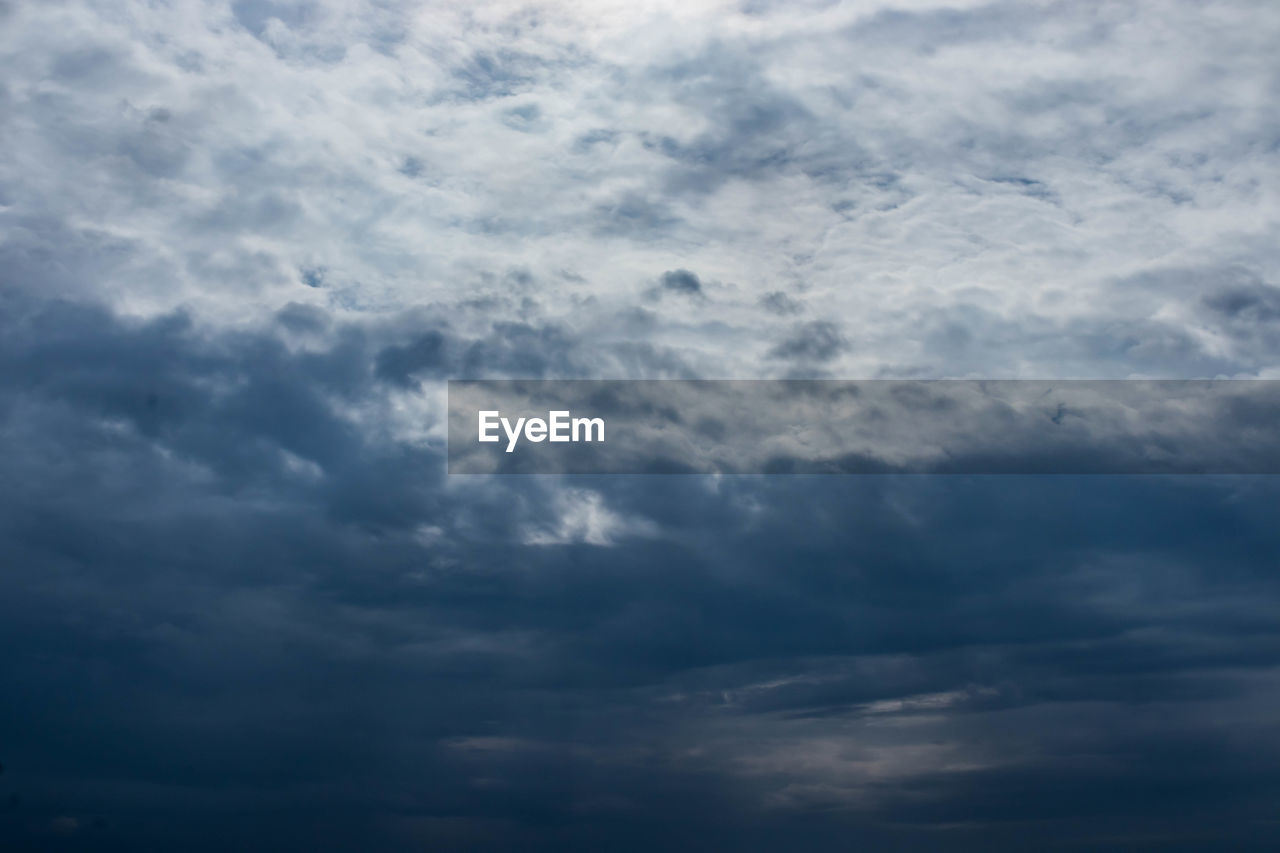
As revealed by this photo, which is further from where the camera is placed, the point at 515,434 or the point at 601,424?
the point at 601,424
